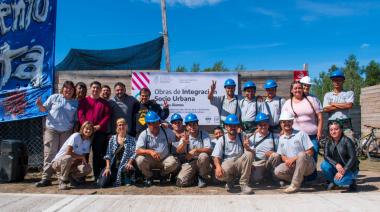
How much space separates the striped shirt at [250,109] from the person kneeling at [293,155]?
22.2 inches

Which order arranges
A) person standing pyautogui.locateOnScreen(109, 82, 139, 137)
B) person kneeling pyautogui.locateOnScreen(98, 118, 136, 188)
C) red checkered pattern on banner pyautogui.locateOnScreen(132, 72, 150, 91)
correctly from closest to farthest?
person kneeling pyautogui.locateOnScreen(98, 118, 136, 188), person standing pyautogui.locateOnScreen(109, 82, 139, 137), red checkered pattern on banner pyautogui.locateOnScreen(132, 72, 150, 91)

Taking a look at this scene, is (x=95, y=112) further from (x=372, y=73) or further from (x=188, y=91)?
(x=372, y=73)

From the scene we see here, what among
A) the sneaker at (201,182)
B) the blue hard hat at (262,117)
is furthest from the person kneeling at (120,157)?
the blue hard hat at (262,117)

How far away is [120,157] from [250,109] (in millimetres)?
2418

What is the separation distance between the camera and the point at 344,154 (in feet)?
20.5

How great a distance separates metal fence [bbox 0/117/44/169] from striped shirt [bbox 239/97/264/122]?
468 cm

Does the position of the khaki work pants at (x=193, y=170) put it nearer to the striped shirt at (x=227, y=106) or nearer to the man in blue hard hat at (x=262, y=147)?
the man in blue hard hat at (x=262, y=147)

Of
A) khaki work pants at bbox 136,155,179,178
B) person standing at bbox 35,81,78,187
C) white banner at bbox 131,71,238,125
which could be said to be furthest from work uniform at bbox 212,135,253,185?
person standing at bbox 35,81,78,187

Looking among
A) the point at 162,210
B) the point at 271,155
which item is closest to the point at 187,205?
the point at 162,210

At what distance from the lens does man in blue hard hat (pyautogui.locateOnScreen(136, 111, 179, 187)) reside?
6.57 meters

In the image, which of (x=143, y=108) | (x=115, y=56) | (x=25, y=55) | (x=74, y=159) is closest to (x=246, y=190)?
(x=143, y=108)

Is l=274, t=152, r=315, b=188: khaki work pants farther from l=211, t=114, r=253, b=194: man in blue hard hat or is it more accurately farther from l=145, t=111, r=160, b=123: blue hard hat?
l=145, t=111, r=160, b=123: blue hard hat

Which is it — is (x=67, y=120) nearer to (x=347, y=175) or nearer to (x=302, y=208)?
(x=302, y=208)

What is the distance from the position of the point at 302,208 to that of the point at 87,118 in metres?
4.05
